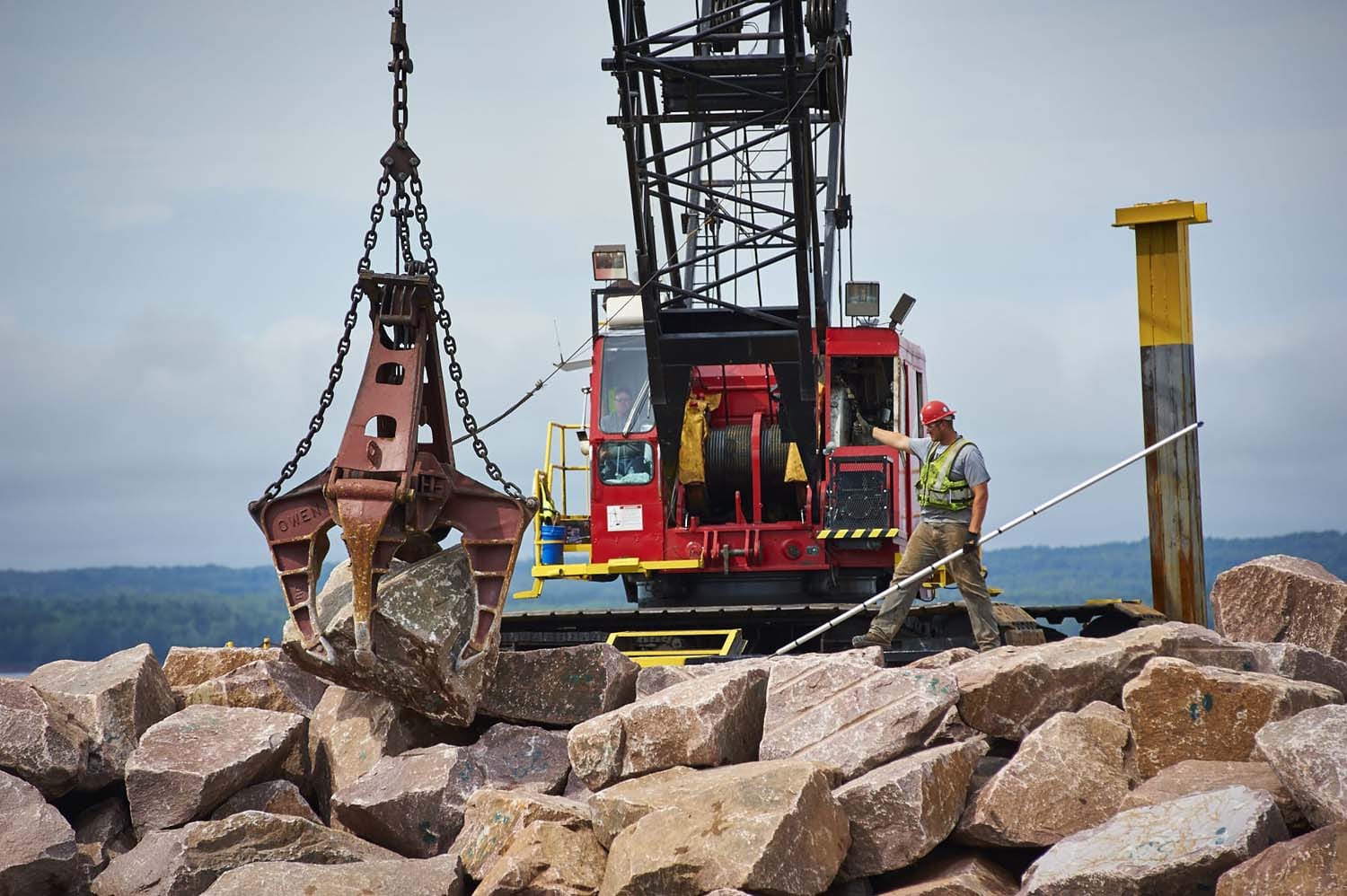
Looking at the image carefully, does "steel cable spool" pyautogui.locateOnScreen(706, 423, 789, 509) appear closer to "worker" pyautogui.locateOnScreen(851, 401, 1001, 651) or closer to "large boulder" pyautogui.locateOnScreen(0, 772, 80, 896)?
"worker" pyautogui.locateOnScreen(851, 401, 1001, 651)

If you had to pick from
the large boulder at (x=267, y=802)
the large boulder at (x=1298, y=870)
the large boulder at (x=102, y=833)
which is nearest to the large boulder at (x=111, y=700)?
the large boulder at (x=102, y=833)

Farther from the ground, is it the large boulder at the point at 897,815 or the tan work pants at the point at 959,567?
the tan work pants at the point at 959,567

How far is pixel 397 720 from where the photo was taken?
8.96 meters

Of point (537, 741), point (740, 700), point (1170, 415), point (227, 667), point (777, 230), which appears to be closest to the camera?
point (740, 700)

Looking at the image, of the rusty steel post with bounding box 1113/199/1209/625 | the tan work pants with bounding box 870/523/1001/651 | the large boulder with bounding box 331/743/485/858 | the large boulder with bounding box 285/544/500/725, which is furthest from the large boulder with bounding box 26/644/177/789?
the rusty steel post with bounding box 1113/199/1209/625

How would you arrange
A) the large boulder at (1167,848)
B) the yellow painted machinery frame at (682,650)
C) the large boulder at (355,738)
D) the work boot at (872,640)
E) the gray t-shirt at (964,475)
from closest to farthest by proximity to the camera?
the large boulder at (1167,848)
the large boulder at (355,738)
the gray t-shirt at (964,475)
the work boot at (872,640)
the yellow painted machinery frame at (682,650)

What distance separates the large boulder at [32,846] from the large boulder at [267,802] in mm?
814

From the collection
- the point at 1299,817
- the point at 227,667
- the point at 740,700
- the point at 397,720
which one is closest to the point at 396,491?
the point at 397,720

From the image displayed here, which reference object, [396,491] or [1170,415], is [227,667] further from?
[1170,415]

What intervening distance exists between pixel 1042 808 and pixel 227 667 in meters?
5.77

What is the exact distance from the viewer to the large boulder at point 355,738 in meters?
8.87

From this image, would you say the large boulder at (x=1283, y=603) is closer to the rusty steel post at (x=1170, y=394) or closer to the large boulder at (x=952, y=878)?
the rusty steel post at (x=1170, y=394)

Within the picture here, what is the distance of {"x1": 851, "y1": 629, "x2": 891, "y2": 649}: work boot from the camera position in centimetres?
1078

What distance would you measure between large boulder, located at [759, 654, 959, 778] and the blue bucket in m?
5.13
